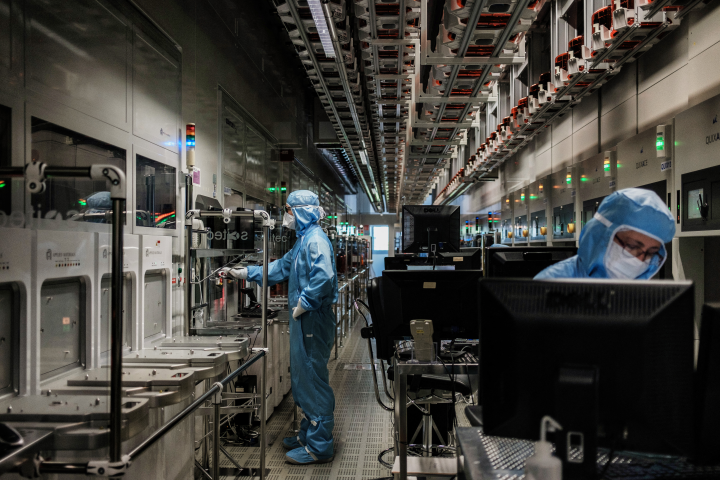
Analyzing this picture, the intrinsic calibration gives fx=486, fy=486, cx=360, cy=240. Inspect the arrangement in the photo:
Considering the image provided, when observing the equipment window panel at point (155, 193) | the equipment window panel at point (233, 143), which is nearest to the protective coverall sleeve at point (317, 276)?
the equipment window panel at point (155, 193)

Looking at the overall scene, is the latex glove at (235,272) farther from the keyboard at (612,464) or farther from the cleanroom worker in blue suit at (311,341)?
the keyboard at (612,464)

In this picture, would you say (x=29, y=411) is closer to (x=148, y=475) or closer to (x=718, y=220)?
(x=148, y=475)

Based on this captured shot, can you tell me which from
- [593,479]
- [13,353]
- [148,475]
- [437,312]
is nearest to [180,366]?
[148,475]

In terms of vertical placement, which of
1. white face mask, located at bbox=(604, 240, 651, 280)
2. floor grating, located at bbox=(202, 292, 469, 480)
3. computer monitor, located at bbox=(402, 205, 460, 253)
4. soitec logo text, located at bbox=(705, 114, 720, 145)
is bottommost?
floor grating, located at bbox=(202, 292, 469, 480)

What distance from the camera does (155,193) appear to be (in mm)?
2873

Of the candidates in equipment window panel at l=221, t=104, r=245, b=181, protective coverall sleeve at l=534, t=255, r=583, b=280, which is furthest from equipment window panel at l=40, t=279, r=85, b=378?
equipment window panel at l=221, t=104, r=245, b=181

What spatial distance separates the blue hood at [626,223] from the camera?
4.73 feet

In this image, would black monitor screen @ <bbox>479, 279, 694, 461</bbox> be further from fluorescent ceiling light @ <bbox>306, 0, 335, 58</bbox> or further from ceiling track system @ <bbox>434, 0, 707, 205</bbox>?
fluorescent ceiling light @ <bbox>306, 0, 335, 58</bbox>

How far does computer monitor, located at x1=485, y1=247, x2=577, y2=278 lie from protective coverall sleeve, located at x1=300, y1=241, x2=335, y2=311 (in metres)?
1.04

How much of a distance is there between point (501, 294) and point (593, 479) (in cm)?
39

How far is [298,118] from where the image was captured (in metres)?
6.38

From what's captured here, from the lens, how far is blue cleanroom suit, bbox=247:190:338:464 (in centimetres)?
317

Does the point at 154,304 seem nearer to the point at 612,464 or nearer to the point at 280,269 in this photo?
the point at 280,269

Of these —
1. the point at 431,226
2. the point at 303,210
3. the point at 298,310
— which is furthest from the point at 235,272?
the point at 431,226
